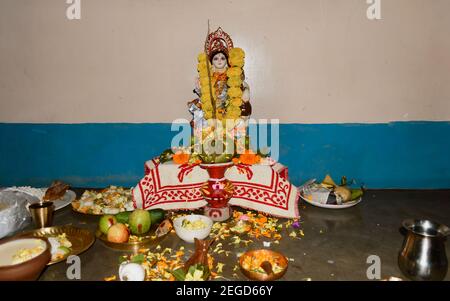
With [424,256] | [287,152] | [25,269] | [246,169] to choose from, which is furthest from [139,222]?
[287,152]

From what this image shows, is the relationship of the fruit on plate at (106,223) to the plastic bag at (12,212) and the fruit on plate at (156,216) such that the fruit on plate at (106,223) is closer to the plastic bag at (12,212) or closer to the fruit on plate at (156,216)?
the fruit on plate at (156,216)

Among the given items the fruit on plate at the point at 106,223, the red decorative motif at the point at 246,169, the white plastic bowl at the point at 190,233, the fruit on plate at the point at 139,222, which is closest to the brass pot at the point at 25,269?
the fruit on plate at the point at 106,223

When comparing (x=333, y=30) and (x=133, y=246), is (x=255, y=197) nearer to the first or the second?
(x=133, y=246)

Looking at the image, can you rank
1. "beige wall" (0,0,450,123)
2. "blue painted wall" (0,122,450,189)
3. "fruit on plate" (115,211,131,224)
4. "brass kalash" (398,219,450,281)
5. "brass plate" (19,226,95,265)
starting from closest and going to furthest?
"brass kalash" (398,219,450,281)
"brass plate" (19,226,95,265)
"fruit on plate" (115,211,131,224)
"beige wall" (0,0,450,123)
"blue painted wall" (0,122,450,189)

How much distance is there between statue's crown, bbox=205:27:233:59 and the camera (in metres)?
4.23

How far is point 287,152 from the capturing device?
16.3 feet

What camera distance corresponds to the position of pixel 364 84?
482 cm

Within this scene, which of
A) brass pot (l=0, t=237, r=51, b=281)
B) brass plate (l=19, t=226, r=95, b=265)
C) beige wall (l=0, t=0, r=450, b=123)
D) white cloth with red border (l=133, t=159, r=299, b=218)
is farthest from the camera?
beige wall (l=0, t=0, r=450, b=123)

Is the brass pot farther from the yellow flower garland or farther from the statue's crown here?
the statue's crown

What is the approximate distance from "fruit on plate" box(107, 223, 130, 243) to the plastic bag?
100 centimetres

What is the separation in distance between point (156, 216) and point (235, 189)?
98 centimetres

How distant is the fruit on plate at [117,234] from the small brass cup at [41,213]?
0.64 metres

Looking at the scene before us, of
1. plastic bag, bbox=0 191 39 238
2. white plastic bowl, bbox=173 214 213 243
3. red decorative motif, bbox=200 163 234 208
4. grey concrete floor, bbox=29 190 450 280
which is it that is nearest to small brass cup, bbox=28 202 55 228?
plastic bag, bbox=0 191 39 238
